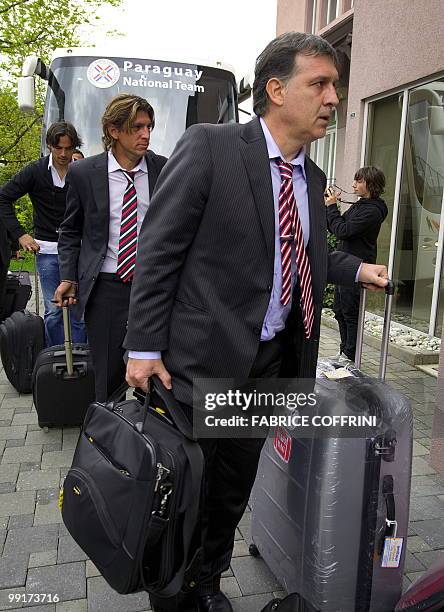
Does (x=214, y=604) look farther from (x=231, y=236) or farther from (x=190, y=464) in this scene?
(x=231, y=236)

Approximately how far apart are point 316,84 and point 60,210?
3.07 metres

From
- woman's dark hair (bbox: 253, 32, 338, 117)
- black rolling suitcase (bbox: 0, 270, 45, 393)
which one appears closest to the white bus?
black rolling suitcase (bbox: 0, 270, 45, 393)

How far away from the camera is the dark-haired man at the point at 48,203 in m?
4.26

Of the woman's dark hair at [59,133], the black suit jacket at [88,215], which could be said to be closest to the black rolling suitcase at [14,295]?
the woman's dark hair at [59,133]

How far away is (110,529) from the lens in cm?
173

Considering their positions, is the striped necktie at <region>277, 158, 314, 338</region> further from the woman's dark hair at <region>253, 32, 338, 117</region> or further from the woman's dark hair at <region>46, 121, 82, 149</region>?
the woman's dark hair at <region>46, 121, 82, 149</region>

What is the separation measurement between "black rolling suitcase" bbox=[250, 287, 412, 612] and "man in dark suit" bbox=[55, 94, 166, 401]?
1.29m

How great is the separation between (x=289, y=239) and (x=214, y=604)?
1414mm

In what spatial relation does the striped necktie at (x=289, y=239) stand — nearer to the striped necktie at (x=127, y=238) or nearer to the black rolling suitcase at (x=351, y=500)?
the black rolling suitcase at (x=351, y=500)

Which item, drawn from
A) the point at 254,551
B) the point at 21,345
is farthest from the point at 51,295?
the point at 254,551

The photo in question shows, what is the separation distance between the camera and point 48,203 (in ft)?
14.6

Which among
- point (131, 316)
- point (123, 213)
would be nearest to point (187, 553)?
point (131, 316)

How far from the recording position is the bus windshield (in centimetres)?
580

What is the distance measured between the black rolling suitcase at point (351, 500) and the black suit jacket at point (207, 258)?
16.1 inches
